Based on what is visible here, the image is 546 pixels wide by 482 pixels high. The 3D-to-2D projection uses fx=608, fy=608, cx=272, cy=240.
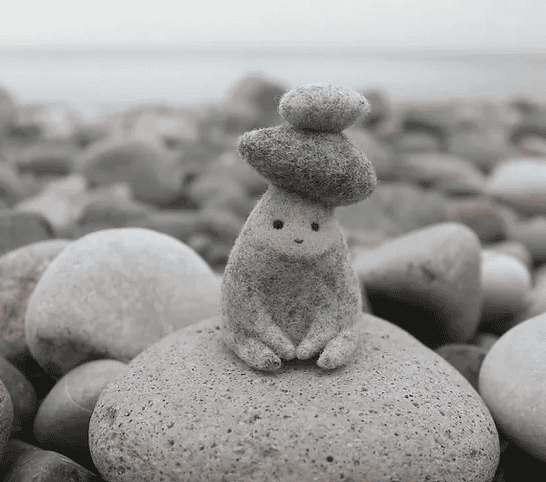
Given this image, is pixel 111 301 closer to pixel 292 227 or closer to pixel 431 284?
pixel 292 227

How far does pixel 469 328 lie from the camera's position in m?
3.27

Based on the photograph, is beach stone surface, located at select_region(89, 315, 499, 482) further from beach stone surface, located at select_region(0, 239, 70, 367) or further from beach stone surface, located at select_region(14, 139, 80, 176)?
beach stone surface, located at select_region(14, 139, 80, 176)

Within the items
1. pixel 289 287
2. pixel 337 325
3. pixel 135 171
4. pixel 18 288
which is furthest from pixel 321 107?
pixel 135 171

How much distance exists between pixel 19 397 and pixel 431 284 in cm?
199

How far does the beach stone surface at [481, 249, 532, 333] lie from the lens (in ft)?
11.8

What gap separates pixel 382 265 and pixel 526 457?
4.02ft

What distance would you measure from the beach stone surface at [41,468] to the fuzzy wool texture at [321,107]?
54.1 inches

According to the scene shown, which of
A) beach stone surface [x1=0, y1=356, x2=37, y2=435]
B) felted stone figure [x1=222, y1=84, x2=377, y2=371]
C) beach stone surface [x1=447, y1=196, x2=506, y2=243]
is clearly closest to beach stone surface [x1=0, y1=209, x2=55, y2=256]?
beach stone surface [x1=0, y1=356, x2=37, y2=435]

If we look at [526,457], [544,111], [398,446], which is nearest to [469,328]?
[526,457]

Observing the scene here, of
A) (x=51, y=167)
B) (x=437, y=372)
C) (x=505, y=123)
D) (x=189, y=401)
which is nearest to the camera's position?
(x=189, y=401)

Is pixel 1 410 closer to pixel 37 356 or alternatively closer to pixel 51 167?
pixel 37 356

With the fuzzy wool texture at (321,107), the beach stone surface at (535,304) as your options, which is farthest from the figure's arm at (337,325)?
the beach stone surface at (535,304)

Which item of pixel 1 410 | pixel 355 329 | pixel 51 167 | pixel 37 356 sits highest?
pixel 355 329

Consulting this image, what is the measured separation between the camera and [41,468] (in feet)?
6.52
